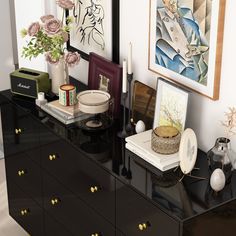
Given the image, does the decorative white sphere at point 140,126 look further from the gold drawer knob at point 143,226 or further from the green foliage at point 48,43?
the green foliage at point 48,43

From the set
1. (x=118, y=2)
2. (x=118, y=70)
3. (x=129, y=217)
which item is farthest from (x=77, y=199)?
(x=118, y=2)

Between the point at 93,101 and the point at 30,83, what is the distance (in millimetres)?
443

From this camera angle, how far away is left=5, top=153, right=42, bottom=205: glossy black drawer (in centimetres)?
334

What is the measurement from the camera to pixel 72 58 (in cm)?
315

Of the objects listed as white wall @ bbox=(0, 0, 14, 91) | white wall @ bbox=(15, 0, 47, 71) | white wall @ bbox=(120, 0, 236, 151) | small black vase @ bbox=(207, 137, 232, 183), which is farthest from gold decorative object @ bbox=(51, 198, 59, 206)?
white wall @ bbox=(0, 0, 14, 91)

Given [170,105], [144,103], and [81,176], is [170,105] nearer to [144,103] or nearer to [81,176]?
[144,103]

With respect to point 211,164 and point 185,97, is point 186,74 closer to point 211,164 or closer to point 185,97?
point 185,97

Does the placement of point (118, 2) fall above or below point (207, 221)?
above

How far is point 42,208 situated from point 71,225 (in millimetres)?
323

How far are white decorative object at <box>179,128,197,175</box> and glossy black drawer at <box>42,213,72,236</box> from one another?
876 millimetres

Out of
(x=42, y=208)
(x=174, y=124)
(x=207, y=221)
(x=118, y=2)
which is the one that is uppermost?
(x=118, y=2)

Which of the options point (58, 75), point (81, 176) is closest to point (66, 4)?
point (58, 75)

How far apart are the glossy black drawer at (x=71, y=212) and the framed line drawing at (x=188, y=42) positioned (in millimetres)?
703

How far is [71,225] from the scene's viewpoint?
10.1 feet
